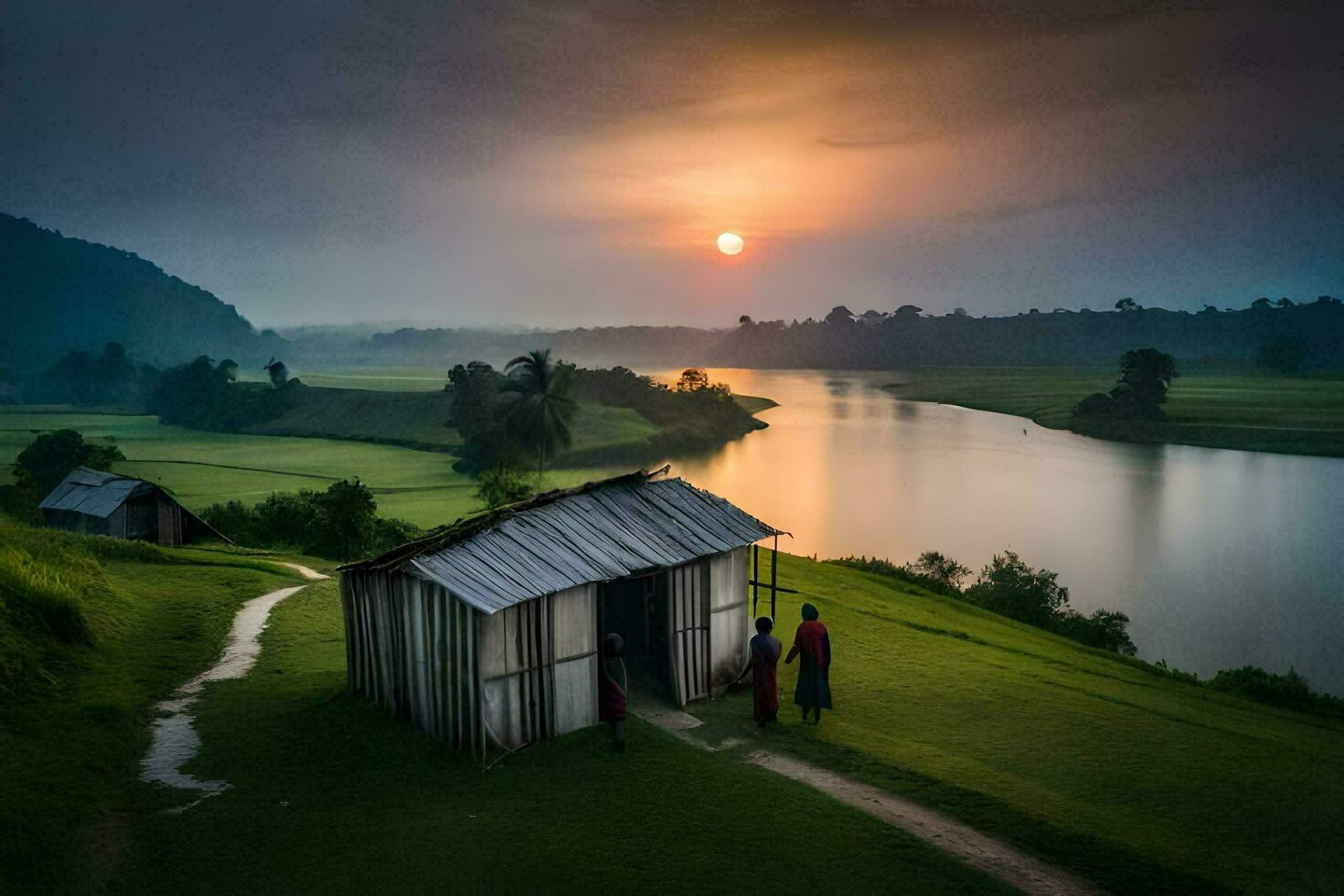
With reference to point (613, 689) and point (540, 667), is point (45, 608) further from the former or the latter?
point (613, 689)

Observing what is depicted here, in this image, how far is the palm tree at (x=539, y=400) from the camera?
5931 cm

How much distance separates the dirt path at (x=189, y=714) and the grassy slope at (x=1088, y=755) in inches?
287

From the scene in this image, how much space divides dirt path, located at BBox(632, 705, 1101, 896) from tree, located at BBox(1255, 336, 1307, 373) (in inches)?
5896

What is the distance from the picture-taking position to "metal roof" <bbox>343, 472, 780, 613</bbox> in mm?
12148

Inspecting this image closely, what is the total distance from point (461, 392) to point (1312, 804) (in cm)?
7507

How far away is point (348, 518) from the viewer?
112 feet

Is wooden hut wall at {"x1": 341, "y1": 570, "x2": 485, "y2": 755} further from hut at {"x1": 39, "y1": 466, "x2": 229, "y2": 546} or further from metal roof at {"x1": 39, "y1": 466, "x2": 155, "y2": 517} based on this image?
metal roof at {"x1": 39, "y1": 466, "x2": 155, "y2": 517}

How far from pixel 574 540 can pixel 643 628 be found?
3.59 m

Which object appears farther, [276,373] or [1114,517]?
[276,373]

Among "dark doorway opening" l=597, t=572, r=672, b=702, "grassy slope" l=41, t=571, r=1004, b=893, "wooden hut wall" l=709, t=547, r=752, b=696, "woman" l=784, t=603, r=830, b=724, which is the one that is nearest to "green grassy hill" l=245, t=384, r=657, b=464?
"dark doorway opening" l=597, t=572, r=672, b=702

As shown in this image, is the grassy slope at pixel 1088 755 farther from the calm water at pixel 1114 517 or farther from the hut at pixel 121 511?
the hut at pixel 121 511

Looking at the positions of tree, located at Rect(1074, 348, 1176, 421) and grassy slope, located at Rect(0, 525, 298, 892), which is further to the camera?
tree, located at Rect(1074, 348, 1176, 421)

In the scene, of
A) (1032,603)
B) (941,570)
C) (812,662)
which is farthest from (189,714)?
(941,570)

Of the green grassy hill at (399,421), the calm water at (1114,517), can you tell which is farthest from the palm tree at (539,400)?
the green grassy hill at (399,421)
